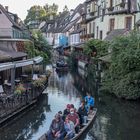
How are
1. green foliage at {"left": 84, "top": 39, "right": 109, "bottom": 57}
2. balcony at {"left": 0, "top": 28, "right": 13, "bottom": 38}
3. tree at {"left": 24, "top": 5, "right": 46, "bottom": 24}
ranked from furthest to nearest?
tree at {"left": 24, "top": 5, "right": 46, "bottom": 24} < green foliage at {"left": 84, "top": 39, "right": 109, "bottom": 57} < balcony at {"left": 0, "top": 28, "right": 13, "bottom": 38}

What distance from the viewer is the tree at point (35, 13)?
412ft

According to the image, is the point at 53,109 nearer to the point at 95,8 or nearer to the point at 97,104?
the point at 97,104

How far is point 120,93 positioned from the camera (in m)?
30.9

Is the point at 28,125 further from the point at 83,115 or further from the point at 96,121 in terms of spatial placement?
the point at 96,121

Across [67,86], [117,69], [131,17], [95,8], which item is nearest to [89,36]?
[95,8]

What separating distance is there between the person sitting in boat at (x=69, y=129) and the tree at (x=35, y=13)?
109 m

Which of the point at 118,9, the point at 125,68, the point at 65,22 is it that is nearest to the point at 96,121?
the point at 125,68

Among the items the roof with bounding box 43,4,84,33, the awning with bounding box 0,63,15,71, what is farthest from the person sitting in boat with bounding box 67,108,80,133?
the roof with bounding box 43,4,84,33

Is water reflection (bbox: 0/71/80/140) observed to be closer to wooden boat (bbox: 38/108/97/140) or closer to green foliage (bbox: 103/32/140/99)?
wooden boat (bbox: 38/108/97/140)

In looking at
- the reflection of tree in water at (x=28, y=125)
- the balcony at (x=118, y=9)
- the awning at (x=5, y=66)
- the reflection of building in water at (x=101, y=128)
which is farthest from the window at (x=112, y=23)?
the reflection of building in water at (x=101, y=128)

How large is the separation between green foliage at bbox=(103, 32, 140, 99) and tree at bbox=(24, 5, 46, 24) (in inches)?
3732

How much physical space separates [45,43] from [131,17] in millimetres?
25015

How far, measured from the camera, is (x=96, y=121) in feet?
78.7

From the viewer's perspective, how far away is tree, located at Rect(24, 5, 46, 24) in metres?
126
